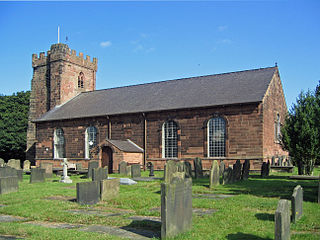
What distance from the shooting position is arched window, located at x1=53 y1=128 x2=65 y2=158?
122ft

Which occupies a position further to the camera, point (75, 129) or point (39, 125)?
point (39, 125)

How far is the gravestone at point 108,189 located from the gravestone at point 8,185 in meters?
5.58

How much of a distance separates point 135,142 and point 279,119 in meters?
13.7

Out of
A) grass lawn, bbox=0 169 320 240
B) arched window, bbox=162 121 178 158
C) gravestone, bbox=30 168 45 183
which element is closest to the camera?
grass lawn, bbox=0 169 320 240

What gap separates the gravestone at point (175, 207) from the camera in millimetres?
7781

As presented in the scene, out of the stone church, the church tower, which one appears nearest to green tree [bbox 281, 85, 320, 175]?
the stone church

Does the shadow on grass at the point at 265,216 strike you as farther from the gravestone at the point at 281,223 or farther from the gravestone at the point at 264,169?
the gravestone at the point at 264,169

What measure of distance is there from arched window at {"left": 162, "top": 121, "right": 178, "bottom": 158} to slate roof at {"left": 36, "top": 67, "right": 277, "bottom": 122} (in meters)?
1.64

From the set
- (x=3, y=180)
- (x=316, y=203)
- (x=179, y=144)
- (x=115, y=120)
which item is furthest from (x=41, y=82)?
(x=316, y=203)

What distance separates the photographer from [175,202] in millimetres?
8125

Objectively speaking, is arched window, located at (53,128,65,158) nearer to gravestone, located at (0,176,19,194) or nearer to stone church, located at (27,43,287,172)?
stone church, located at (27,43,287,172)

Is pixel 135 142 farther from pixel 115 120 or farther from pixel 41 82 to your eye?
pixel 41 82

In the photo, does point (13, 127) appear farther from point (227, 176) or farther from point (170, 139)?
point (227, 176)

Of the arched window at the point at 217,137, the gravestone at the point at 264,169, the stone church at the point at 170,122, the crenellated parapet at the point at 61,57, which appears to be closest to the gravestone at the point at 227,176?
the gravestone at the point at 264,169
